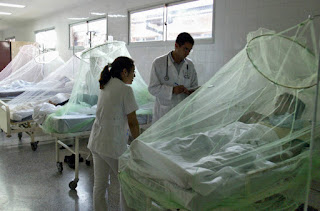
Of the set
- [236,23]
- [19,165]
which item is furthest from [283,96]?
[19,165]

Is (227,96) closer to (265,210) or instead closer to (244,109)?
(244,109)

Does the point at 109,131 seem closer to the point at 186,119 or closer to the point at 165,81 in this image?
the point at 186,119

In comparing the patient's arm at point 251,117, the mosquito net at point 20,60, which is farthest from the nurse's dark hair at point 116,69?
the mosquito net at point 20,60

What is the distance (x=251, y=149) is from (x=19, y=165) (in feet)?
10.4

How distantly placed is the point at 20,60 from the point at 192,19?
4749mm

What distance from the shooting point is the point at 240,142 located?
74.3 inches

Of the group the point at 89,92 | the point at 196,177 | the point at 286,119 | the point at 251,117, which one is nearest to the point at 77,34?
the point at 89,92

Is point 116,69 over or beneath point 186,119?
over

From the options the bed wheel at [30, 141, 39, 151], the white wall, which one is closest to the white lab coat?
the white wall

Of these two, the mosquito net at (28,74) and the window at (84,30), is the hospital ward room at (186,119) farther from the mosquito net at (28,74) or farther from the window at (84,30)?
the mosquito net at (28,74)

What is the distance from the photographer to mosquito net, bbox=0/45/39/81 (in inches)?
272

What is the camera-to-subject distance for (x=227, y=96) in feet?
6.73

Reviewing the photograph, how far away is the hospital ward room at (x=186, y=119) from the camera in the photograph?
151cm

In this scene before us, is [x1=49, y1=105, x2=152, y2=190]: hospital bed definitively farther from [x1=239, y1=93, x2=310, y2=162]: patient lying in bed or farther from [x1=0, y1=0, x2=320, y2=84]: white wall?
[x1=239, y1=93, x2=310, y2=162]: patient lying in bed
